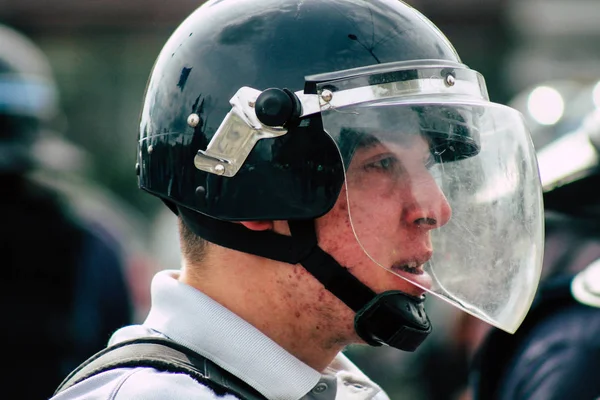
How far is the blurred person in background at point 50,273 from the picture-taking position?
12.5 ft

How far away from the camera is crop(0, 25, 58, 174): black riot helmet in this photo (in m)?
4.15

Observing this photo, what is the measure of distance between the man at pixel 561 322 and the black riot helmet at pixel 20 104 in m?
2.10

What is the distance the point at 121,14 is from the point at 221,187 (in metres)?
10.6

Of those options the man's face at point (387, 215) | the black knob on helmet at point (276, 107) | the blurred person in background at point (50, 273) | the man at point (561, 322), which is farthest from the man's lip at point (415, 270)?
the blurred person in background at point (50, 273)

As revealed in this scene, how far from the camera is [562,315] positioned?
2744mm

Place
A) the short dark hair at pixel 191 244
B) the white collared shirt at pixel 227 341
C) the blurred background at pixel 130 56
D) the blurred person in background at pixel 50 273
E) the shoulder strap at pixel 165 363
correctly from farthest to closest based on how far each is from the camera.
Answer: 1. the blurred background at pixel 130 56
2. the blurred person in background at pixel 50 273
3. the short dark hair at pixel 191 244
4. the white collared shirt at pixel 227 341
5. the shoulder strap at pixel 165 363

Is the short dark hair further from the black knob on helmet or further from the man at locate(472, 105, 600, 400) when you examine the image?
the man at locate(472, 105, 600, 400)

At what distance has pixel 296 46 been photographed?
2.30m

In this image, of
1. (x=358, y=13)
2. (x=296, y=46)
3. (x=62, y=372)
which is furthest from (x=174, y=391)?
(x=62, y=372)

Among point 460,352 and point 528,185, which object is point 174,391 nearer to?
point 528,185

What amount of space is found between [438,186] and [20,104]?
8.68ft

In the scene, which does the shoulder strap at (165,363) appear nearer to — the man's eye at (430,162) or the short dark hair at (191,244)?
the short dark hair at (191,244)

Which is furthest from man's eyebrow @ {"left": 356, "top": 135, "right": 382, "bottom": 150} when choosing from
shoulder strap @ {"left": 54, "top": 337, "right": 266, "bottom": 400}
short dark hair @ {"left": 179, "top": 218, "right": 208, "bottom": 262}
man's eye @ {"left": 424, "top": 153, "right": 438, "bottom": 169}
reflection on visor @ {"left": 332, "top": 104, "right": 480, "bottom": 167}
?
shoulder strap @ {"left": 54, "top": 337, "right": 266, "bottom": 400}

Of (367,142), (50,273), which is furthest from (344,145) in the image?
(50,273)
